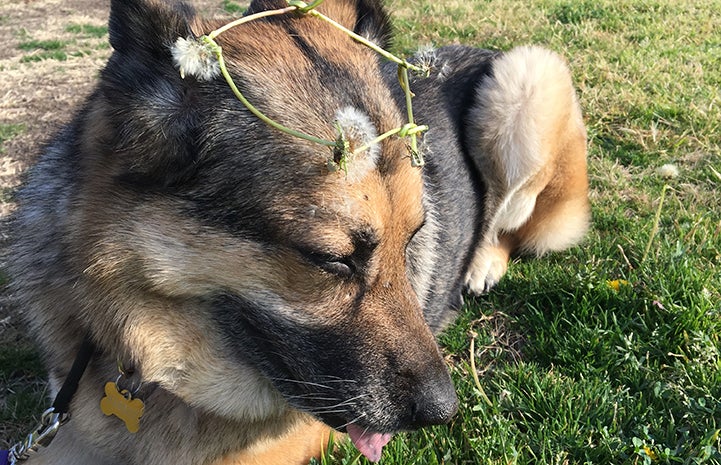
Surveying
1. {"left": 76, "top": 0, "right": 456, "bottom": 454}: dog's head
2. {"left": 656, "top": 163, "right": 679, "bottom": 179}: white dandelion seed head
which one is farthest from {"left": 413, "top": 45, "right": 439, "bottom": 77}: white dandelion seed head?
{"left": 656, "top": 163, "right": 679, "bottom": 179}: white dandelion seed head

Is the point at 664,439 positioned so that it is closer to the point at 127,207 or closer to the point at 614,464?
the point at 614,464

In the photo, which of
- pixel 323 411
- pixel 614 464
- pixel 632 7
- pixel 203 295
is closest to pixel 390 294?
pixel 323 411

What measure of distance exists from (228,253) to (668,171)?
3.63 meters

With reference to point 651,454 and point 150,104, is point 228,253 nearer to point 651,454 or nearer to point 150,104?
point 150,104

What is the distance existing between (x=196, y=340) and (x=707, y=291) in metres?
2.47

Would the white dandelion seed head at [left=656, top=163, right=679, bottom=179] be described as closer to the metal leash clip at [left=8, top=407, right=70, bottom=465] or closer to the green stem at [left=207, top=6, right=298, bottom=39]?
the green stem at [left=207, top=6, right=298, bottom=39]

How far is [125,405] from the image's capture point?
1938 mm

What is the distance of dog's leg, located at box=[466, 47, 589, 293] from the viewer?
373cm

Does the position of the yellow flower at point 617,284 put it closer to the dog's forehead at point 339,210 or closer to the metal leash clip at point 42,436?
the dog's forehead at point 339,210

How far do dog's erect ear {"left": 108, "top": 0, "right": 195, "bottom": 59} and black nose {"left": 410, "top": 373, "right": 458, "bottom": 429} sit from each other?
1333mm

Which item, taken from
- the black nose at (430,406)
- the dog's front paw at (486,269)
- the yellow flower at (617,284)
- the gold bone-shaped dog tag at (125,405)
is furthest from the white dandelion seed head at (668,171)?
the gold bone-shaped dog tag at (125,405)

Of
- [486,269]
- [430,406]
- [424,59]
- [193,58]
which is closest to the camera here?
[193,58]

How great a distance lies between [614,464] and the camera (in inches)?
87.8

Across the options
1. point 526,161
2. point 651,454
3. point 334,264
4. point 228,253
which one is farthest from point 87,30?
point 651,454
